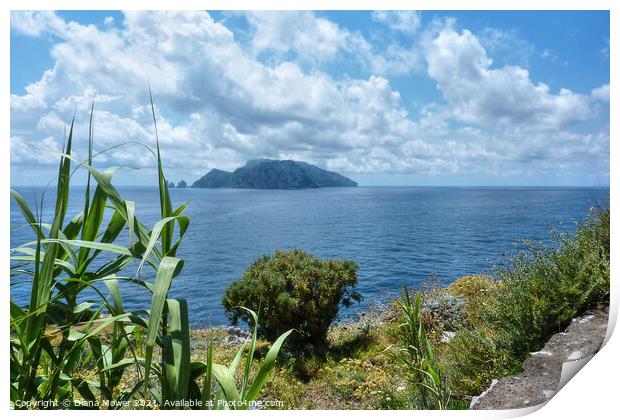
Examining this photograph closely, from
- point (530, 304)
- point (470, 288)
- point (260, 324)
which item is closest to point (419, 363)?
point (530, 304)

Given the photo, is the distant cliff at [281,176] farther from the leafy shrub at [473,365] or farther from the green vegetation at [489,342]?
the leafy shrub at [473,365]

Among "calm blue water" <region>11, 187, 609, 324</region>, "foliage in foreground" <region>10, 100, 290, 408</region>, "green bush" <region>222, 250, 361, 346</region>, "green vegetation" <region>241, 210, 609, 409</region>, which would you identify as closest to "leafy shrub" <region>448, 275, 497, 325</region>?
"calm blue water" <region>11, 187, 609, 324</region>

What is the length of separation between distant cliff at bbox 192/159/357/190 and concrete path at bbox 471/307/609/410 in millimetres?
5658

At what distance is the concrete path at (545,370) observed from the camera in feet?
9.46

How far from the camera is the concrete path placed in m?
2.88

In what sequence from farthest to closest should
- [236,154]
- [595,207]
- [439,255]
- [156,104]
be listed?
[439,255] → [236,154] → [595,207] → [156,104]

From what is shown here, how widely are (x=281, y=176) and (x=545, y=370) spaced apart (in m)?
9.25

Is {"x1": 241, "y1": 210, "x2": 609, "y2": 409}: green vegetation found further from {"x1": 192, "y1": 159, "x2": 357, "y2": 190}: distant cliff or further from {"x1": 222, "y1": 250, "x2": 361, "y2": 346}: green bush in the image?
{"x1": 192, "y1": 159, "x2": 357, "y2": 190}: distant cliff

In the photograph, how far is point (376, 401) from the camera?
10.8ft

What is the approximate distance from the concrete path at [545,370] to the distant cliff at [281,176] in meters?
5.66

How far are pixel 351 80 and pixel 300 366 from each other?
2.55 metres

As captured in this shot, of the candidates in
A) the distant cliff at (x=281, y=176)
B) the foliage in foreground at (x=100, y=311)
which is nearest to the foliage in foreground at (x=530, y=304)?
the foliage in foreground at (x=100, y=311)
